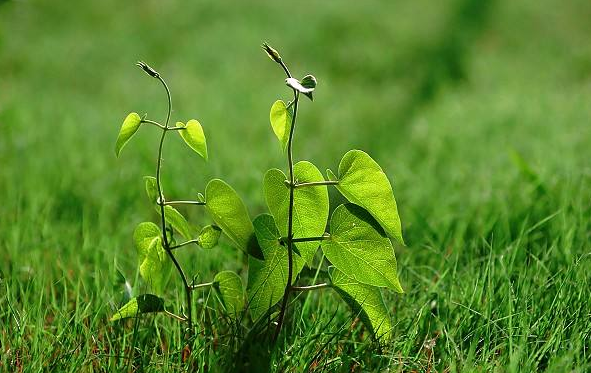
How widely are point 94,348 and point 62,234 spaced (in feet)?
2.41

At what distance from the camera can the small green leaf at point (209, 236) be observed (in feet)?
3.76

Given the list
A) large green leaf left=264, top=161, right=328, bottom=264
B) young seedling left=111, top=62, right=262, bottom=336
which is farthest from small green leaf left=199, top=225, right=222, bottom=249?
large green leaf left=264, top=161, right=328, bottom=264

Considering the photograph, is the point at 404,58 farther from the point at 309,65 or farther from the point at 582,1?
the point at 582,1

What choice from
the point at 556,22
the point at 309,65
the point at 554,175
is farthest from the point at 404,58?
the point at 554,175

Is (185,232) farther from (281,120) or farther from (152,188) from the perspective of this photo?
(281,120)

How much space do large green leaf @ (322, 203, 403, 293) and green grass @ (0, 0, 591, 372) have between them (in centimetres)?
15

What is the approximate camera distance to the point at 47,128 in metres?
3.03

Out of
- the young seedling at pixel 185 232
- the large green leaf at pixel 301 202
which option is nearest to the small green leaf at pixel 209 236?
the young seedling at pixel 185 232

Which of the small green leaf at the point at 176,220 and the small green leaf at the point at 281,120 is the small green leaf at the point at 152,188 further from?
the small green leaf at the point at 281,120

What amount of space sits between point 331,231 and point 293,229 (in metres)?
0.06

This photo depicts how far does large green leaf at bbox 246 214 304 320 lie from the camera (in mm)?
1098

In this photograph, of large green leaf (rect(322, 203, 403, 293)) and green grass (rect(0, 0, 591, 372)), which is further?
green grass (rect(0, 0, 591, 372))

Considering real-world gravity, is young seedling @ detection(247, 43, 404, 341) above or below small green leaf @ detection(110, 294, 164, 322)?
above

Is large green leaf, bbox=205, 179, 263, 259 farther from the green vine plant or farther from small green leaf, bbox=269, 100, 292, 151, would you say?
small green leaf, bbox=269, 100, 292, 151
